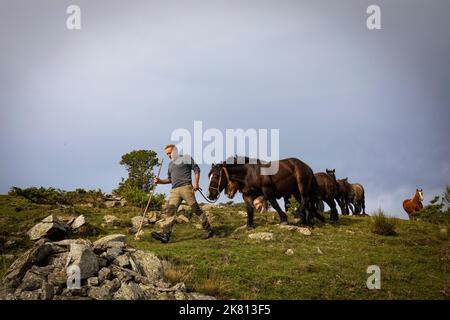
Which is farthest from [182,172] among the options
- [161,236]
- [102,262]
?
[102,262]

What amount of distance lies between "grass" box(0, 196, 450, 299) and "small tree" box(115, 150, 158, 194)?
35.9 ft

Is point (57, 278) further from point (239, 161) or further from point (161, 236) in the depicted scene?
point (239, 161)

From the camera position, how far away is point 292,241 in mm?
11930

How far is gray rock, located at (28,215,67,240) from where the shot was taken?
11.6 meters

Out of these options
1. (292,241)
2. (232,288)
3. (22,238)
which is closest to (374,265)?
(292,241)

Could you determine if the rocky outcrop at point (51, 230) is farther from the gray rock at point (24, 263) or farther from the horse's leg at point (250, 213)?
the horse's leg at point (250, 213)

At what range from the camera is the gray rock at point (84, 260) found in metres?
7.36

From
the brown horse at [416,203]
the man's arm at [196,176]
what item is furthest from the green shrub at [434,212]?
the man's arm at [196,176]

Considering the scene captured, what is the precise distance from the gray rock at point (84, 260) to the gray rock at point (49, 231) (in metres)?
4.43

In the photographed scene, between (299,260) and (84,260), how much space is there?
5.31 metres

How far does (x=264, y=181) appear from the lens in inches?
557

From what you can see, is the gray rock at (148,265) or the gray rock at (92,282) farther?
the gray rock at (148,265)
